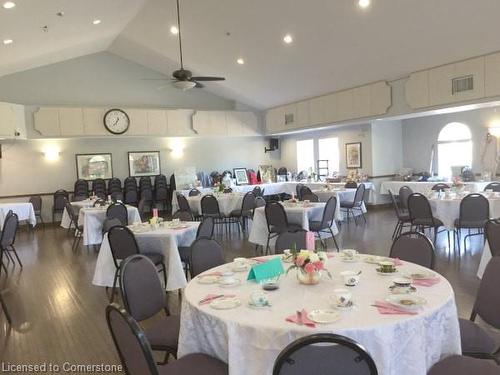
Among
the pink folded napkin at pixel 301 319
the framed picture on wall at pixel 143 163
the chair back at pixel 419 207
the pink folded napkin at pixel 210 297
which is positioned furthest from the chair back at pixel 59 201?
the pink folded napkin at pixel 301 319

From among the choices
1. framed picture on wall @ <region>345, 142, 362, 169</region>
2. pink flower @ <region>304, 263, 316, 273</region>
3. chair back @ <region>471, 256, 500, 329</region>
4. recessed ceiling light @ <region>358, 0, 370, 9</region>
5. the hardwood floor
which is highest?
recessed ceiling light @ <region>358, 0, 370, 9</region>

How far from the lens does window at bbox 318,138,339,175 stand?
43.7ft

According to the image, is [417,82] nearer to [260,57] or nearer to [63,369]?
[260,57]

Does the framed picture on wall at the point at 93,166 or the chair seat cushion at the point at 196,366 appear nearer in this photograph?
the chair seat cushion at the point at 196,366

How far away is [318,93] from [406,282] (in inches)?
400

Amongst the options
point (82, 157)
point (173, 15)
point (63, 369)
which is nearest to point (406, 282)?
point (63, 369)

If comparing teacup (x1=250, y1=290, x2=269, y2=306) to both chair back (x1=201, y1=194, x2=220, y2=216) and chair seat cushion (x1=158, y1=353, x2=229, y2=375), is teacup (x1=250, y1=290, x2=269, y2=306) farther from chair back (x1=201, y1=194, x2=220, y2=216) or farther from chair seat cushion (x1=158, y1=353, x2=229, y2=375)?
chair back (x1=201, y1=194, x2=220, y2=216)

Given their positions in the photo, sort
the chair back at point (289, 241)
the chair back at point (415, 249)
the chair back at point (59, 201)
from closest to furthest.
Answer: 1. the chair back at point (415, 249)
2. the chair back at point (289, 241)
3. the chair back at point (59, 201)

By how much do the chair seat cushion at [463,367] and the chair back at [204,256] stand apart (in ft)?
6.20

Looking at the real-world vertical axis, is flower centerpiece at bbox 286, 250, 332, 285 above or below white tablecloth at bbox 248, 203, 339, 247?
above

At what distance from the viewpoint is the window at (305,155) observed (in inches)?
567

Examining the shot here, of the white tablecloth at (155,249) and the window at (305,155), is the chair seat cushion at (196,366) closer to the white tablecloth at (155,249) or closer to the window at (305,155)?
the white tablecloth at (155,249)

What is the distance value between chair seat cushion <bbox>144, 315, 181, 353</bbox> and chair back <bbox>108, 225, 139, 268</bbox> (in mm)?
1870

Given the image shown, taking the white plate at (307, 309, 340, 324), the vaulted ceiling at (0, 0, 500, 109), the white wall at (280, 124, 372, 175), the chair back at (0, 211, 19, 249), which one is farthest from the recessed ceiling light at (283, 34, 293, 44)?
the white plate at (307, 309, 340, 324)
